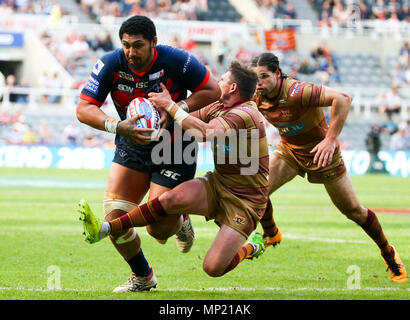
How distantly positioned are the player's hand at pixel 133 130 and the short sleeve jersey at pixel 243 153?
0.72m

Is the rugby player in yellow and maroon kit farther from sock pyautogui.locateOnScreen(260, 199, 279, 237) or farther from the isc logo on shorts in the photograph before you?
the isc logo on shorts

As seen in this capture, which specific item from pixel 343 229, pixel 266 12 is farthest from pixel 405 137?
pixel 343 229

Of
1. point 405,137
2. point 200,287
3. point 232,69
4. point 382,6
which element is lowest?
point 405,137

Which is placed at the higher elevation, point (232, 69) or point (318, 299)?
point (232, 69)

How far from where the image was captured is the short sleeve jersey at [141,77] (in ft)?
23.5

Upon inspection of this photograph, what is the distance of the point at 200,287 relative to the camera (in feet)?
24.7

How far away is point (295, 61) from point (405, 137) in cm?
633

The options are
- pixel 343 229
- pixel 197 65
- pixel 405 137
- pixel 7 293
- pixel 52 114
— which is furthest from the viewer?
pixel 405 137

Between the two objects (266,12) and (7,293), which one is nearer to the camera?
(7,293)

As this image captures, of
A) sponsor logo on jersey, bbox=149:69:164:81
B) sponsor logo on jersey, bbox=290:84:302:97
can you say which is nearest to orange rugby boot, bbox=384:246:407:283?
sponsor logo on jersey, bbox=290:84:302:97

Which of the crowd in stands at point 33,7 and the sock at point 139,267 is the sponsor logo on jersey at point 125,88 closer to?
the sock at point 139,267

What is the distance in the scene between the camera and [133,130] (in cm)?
682

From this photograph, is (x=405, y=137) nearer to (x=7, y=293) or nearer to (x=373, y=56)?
(x=373, y=56)
